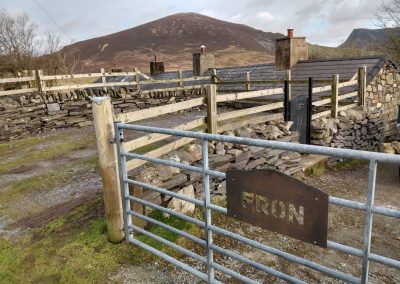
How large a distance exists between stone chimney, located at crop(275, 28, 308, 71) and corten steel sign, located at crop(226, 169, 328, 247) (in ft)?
43.6

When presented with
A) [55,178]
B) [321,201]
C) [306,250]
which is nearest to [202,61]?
[55,178]

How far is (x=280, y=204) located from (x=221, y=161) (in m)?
3.61

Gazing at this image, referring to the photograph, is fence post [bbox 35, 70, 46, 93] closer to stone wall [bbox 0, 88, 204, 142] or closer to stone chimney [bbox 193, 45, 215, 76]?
stone wall [bbox 0, 88, 204, 142]

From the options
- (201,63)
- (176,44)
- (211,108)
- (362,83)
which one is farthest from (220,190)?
(176,44)

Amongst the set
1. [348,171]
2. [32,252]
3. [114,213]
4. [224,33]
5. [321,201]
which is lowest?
[348,171]

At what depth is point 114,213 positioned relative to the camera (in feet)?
12.5

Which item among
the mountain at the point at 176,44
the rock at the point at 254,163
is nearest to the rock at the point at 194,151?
the rock at the point at 254,163

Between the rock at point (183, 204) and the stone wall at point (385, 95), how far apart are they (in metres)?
8.90

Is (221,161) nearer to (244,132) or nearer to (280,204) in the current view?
(244,132)

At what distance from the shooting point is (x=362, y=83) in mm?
10766

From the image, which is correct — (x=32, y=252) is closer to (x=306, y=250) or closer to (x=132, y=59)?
(x=306, y=250)

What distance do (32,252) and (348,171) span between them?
8.54 meters

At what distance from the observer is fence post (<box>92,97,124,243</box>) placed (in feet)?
11.6

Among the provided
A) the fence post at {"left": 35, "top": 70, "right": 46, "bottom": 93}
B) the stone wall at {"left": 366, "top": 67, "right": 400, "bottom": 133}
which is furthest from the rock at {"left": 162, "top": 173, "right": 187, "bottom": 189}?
the stone wall at {"left": 366, "top": 67, "right": 400, "bottom": 133}
